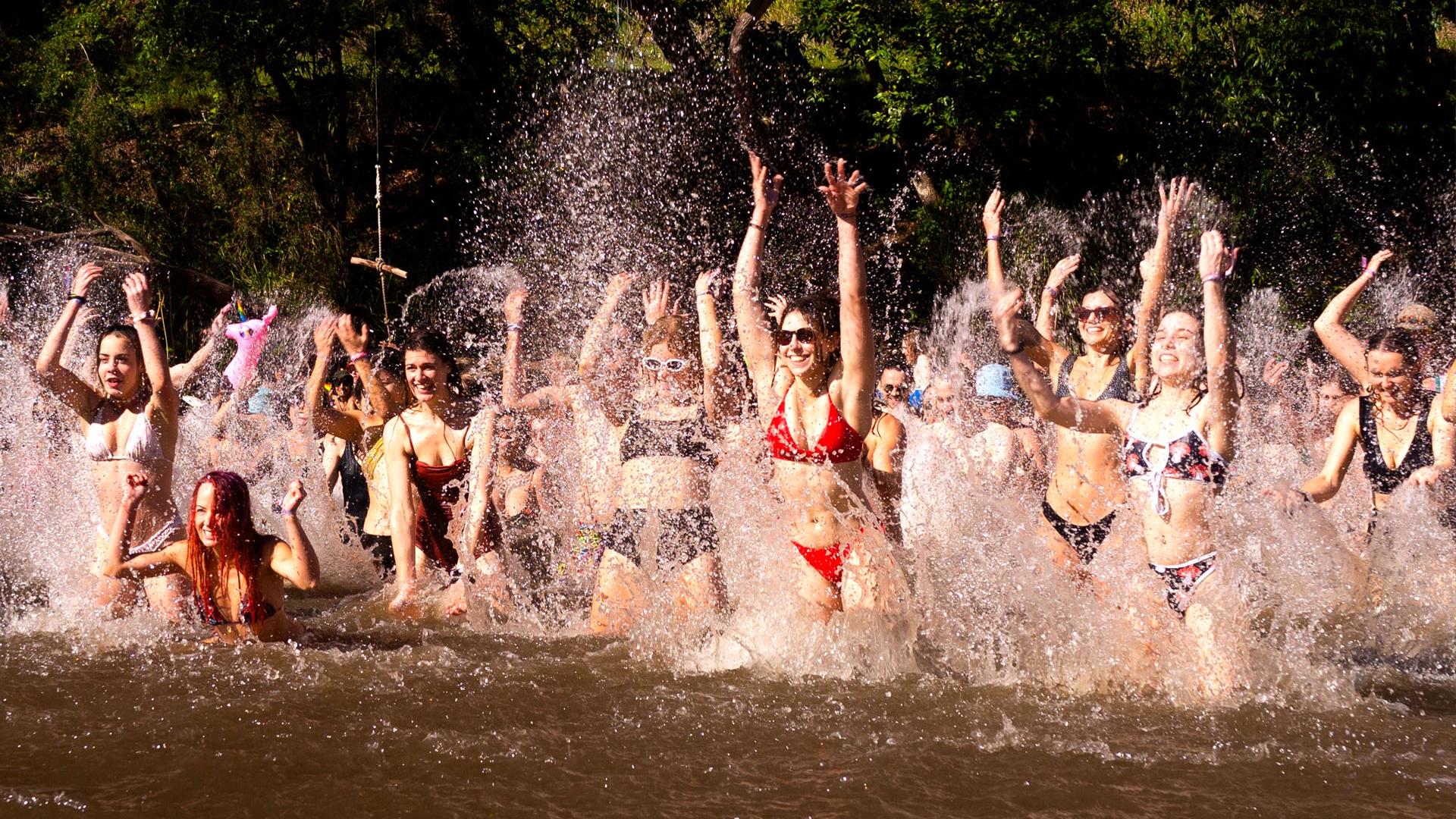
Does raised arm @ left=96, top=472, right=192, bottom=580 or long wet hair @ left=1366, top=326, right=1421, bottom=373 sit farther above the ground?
long wet hair @ left=1366, top=326, right=1421, bottom=373

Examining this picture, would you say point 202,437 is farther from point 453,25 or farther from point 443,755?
point 453,25

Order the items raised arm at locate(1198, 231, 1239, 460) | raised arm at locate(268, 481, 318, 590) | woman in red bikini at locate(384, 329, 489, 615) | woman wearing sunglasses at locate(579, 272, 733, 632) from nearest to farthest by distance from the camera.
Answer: raised arm at locate(1198, 231, 1239, 460), raised arm at locate(268, 481, 318, 590), woman wearing sunglasses at locate(579, 272, 733, 632), woman in red bikini at locate(384, 329, 489, 615)

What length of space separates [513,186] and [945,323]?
6001mm

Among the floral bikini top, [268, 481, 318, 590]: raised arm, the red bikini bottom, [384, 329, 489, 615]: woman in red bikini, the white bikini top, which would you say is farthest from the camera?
[384, 329, 489, 615]: woman in red bikini

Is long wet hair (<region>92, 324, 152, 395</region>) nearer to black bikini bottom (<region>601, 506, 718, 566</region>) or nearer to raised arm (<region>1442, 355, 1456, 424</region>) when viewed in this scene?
black bikini bottom (<region>601, 506, 718, 566</region>)

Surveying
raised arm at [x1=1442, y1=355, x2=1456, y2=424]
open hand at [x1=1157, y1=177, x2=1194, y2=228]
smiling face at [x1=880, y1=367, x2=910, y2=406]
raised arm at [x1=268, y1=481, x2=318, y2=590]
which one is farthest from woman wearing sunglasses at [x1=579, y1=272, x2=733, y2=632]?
raised arm at [x1=1442, y1=355, x2=1456, y2=424]

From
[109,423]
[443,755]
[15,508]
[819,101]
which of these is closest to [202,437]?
[15,508]

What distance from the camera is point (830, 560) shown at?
4.85 m

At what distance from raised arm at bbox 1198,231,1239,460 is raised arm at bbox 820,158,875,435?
1080 mm

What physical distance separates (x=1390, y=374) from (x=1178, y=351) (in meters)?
1.98

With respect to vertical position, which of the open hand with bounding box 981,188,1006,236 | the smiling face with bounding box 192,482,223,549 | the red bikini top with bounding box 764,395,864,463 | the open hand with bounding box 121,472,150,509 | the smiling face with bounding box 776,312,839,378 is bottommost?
the smiling face with bounding box 192,482,223,549

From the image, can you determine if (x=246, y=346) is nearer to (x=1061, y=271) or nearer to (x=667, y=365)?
(x=667, y=365)

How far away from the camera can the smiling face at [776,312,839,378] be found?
186 inches

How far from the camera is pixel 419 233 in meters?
20.2
